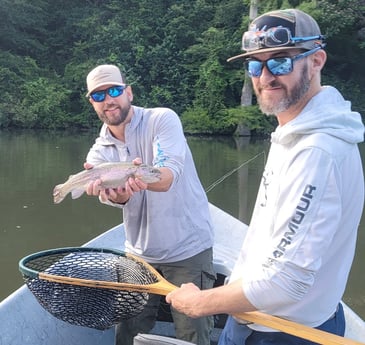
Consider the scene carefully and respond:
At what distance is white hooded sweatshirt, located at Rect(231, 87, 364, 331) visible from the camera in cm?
146

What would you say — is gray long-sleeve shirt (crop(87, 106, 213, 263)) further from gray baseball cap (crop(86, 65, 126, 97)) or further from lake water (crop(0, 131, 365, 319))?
lake water (crop(0, 131, 365, 319))

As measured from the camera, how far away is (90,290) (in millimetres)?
2395

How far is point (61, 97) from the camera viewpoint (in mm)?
23750

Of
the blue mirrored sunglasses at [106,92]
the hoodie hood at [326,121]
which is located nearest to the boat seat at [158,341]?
the hoodie hood at [326,121]

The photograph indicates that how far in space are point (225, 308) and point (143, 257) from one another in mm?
1255

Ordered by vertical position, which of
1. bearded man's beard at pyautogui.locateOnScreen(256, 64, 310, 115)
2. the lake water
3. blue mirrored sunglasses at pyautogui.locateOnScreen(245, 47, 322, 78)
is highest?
blue mirrored sunglasses at pyautogui.locateOnScreen(245, 47, 322, 78)

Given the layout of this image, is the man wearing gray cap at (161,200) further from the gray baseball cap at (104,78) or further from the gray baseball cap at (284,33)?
the gray baseball cap at (284,33)

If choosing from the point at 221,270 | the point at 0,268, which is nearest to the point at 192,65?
the point at 0,268

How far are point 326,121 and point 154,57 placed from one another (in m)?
23.6

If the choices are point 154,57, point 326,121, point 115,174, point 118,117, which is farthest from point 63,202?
point 154,57

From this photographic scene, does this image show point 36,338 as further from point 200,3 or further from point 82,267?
point 200,3

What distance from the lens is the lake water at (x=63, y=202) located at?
741 cm

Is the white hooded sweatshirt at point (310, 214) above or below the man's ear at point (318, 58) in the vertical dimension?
below

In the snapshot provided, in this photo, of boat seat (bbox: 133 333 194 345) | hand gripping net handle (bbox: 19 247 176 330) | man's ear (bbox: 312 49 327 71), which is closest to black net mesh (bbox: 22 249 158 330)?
hand gripping net handle (bbox: 19 247 176 330)
